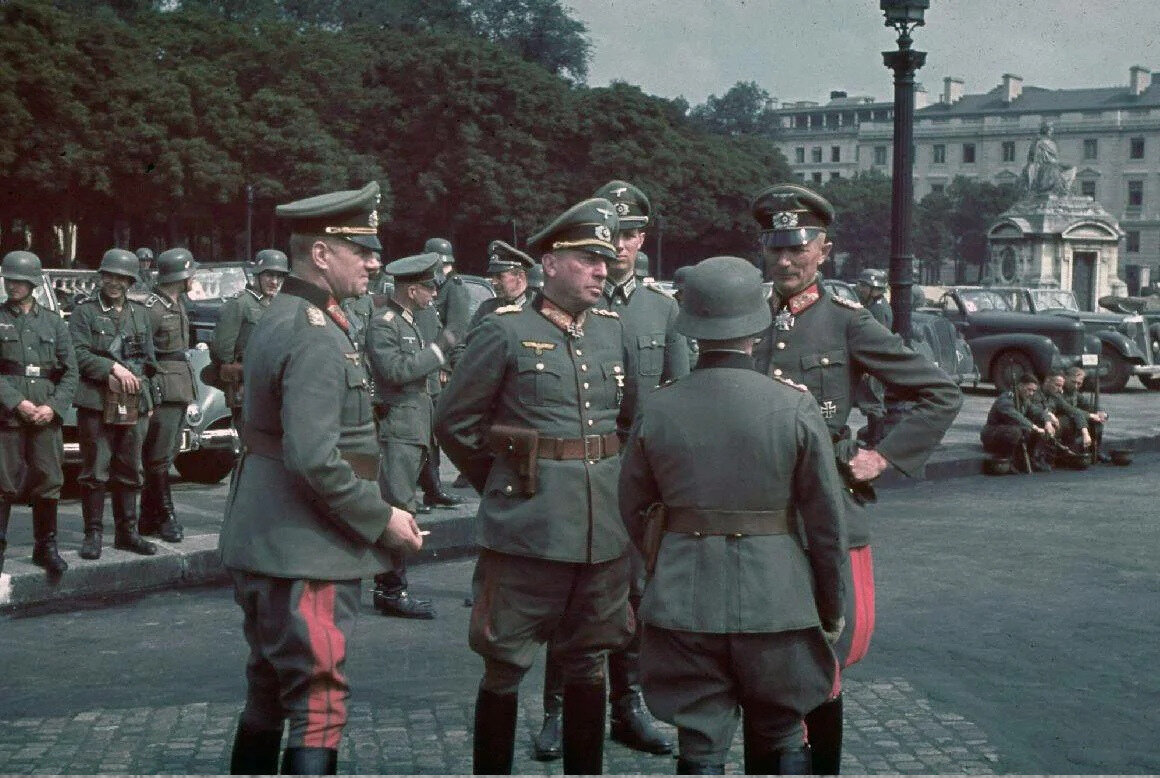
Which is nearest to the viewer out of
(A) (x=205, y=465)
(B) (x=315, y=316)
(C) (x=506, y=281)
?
(B) (x=315, y=316)

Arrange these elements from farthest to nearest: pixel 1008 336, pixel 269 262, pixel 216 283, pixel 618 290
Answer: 1. pixel 1008 336
2. pixel 216 283
3. pixel 269 262
4. pixel 618 290

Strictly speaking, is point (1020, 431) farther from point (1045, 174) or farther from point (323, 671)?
point (1045, 174)

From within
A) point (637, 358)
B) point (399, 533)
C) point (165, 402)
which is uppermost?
point (637, 358)

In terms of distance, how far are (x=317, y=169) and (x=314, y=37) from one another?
227 inches

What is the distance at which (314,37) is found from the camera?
2104 inches

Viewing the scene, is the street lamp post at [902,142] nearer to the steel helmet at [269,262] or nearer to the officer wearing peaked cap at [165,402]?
the steel helmet at [269,262]

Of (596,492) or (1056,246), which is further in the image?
(1056,246)

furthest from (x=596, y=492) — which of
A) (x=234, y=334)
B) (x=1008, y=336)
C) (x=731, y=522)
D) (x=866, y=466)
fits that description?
(x=1008, y=336)

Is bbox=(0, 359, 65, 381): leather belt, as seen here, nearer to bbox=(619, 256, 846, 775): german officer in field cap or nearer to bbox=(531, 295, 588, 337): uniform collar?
bbox=(531, 295, 588, 337): uniform collar

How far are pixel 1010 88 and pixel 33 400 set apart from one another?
5343 inches

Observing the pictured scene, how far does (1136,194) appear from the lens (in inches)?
5012

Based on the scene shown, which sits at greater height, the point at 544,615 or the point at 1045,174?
the point at 1045,174

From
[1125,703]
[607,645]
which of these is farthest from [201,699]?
[1125,703]

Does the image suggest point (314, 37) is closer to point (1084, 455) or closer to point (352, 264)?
point (1084, 455)
